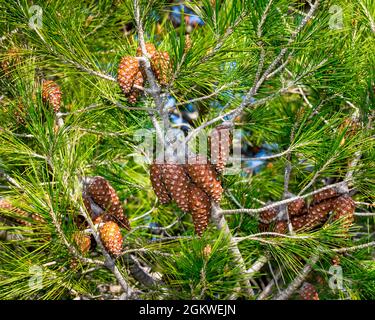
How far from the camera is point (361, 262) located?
1.33 m

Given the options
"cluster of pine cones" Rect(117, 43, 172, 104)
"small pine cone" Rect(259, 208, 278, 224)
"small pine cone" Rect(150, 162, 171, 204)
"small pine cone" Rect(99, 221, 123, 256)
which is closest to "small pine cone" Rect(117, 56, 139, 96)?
"cluster of pine cones" Rect(117, 43, 172, 104)

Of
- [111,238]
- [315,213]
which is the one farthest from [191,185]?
[315,213]

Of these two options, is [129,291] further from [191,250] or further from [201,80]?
[201,80]

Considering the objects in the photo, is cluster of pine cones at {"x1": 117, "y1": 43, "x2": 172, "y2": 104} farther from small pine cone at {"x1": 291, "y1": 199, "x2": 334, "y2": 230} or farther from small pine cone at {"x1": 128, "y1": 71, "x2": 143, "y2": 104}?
small pine cone at {"x1": 291, "y1": 199, "x2": 334, "y2": 230}

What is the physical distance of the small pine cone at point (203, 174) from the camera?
1207mm

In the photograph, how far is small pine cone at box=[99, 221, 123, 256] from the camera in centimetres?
119

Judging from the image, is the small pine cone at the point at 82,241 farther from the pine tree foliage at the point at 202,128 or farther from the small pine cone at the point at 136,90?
the small pine cone at the point at 136,90

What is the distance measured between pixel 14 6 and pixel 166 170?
0.45 m

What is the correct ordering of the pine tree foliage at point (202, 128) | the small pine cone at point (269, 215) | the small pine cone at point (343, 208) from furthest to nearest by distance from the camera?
the small pine cone at point (269, 215), the small pine cone at point (343, 208), the pine tree foliage at point (202, 128)

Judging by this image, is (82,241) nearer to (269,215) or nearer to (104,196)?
(104,196)

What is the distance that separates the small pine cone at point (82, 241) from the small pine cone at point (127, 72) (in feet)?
1.05

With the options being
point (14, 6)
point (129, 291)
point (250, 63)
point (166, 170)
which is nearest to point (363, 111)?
point (250, 63)

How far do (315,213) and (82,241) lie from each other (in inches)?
21.6

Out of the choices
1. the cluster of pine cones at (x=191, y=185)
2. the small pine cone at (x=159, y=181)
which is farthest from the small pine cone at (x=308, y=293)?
the small pine cone at (x=159, y=181)
